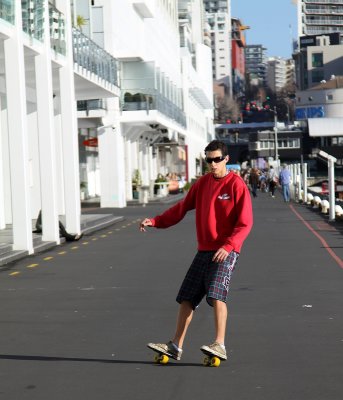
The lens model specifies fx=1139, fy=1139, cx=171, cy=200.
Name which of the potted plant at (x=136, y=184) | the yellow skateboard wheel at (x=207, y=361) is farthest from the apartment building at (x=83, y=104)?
the yellow skateboard wheel at (x=207, y=361)

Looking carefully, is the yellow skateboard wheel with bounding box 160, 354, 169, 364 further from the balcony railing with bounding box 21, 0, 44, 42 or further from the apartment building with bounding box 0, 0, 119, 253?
the balcony railing with bounding box 21, 0, 44, 42

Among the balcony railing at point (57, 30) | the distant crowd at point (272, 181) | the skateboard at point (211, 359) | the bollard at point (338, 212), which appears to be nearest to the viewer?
the skateboard at point (211, 359)

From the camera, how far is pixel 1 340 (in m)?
10.1

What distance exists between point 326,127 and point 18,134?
164m

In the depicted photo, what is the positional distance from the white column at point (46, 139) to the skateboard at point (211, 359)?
Result: 16.2 metres

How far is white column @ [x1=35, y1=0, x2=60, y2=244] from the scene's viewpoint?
24203mm

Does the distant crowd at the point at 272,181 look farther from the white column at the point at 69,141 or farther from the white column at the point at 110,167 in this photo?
the white column at the point at 69,141

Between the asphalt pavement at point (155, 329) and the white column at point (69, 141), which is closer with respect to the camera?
the asphalt pavement at point (155, 329)

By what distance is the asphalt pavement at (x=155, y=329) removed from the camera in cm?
776

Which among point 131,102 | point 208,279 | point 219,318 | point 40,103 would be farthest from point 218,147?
point 131,102

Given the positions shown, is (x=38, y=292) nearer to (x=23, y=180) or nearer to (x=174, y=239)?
(x=23, y=180)

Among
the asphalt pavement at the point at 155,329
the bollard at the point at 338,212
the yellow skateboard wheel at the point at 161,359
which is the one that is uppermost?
the yellow skateboard wheel at the point at 161,359

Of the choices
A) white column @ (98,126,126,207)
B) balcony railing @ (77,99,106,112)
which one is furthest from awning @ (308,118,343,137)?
balcony railing @ (77,99,106,112)

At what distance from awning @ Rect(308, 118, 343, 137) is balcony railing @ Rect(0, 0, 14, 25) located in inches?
6391
